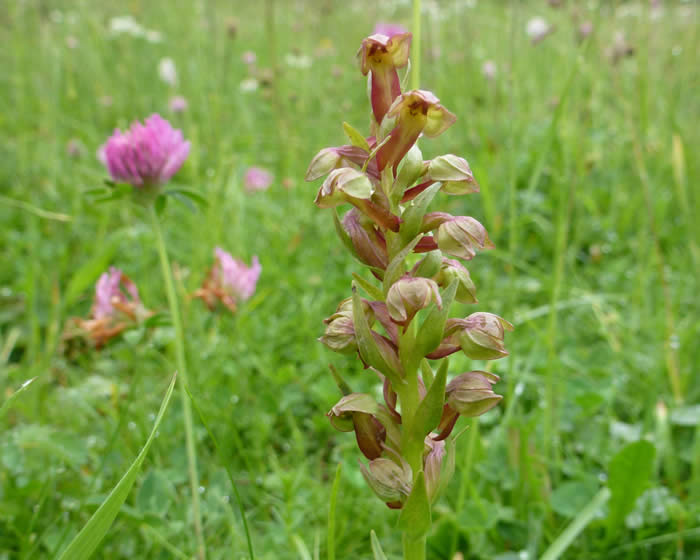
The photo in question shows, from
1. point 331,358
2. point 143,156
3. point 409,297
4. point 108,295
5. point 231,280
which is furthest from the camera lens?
point 331,358

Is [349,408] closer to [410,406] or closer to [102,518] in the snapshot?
[410,406]

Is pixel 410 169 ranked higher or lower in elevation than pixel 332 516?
higher

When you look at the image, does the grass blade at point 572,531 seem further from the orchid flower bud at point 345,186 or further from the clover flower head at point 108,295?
the clover flower head at point 108,295

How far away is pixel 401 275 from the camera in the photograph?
62cm

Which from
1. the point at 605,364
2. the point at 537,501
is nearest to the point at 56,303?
the point at 537,501

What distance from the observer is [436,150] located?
102 inches

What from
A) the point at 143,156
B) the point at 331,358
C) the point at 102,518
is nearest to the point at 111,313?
the point at 143,156

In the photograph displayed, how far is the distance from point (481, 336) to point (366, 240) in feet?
0.50

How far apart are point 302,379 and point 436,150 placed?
134 centimetres

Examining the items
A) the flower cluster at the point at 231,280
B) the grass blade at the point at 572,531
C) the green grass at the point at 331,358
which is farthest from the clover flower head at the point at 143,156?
the grass blade at the point at 572,531

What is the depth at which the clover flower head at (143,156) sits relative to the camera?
117 cm

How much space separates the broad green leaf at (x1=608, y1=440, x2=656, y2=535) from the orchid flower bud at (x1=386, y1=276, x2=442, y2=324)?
0.68m

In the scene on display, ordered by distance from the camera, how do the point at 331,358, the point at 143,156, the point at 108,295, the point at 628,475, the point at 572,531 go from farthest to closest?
the point at 331,358, the point at 108,295, the point at 143,156, the point at 628,475, the point at 572,531

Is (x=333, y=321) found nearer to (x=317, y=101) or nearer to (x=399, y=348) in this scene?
(x=399, y=348)
